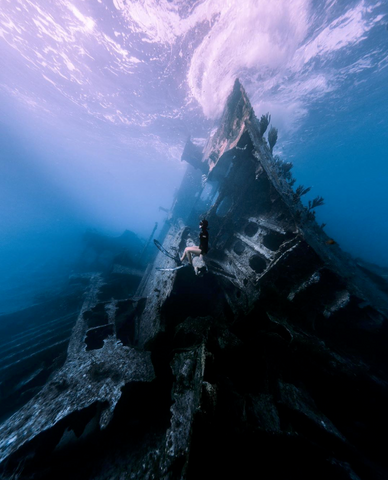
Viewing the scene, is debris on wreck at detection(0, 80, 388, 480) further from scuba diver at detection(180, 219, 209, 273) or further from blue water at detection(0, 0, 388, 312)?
blue water at detection(0, 0, 388, 312)

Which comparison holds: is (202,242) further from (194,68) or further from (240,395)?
(194,68)

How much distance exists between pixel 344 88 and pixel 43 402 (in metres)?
24.0

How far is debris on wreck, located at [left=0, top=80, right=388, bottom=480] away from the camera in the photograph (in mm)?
2260

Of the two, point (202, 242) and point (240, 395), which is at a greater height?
point (202, 242)

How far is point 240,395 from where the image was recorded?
8.52 ft

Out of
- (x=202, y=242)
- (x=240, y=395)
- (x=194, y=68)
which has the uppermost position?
(x=194, y=68)

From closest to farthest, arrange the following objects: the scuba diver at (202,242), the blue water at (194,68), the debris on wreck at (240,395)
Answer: the debris on wreck at (240,395)
the scuba diver at (202,242)
the blue water at (194,68)

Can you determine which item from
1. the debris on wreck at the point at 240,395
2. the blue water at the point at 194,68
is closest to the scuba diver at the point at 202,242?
the debris on wreck at the point at 240,395

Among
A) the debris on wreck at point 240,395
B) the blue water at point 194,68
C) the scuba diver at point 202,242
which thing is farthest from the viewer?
the blue water at point 194,68

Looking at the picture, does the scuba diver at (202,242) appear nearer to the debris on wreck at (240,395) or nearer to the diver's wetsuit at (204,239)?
the diver's wetsuit at (204,239)

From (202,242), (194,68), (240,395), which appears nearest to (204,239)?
(202,242)

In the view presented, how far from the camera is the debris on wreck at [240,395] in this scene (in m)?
2.26

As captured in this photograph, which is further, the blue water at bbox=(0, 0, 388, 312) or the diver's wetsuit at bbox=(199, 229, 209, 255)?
the blue water at bbox=(0, 0, 388, 312)

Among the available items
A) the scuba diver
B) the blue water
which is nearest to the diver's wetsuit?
the scuba diver
